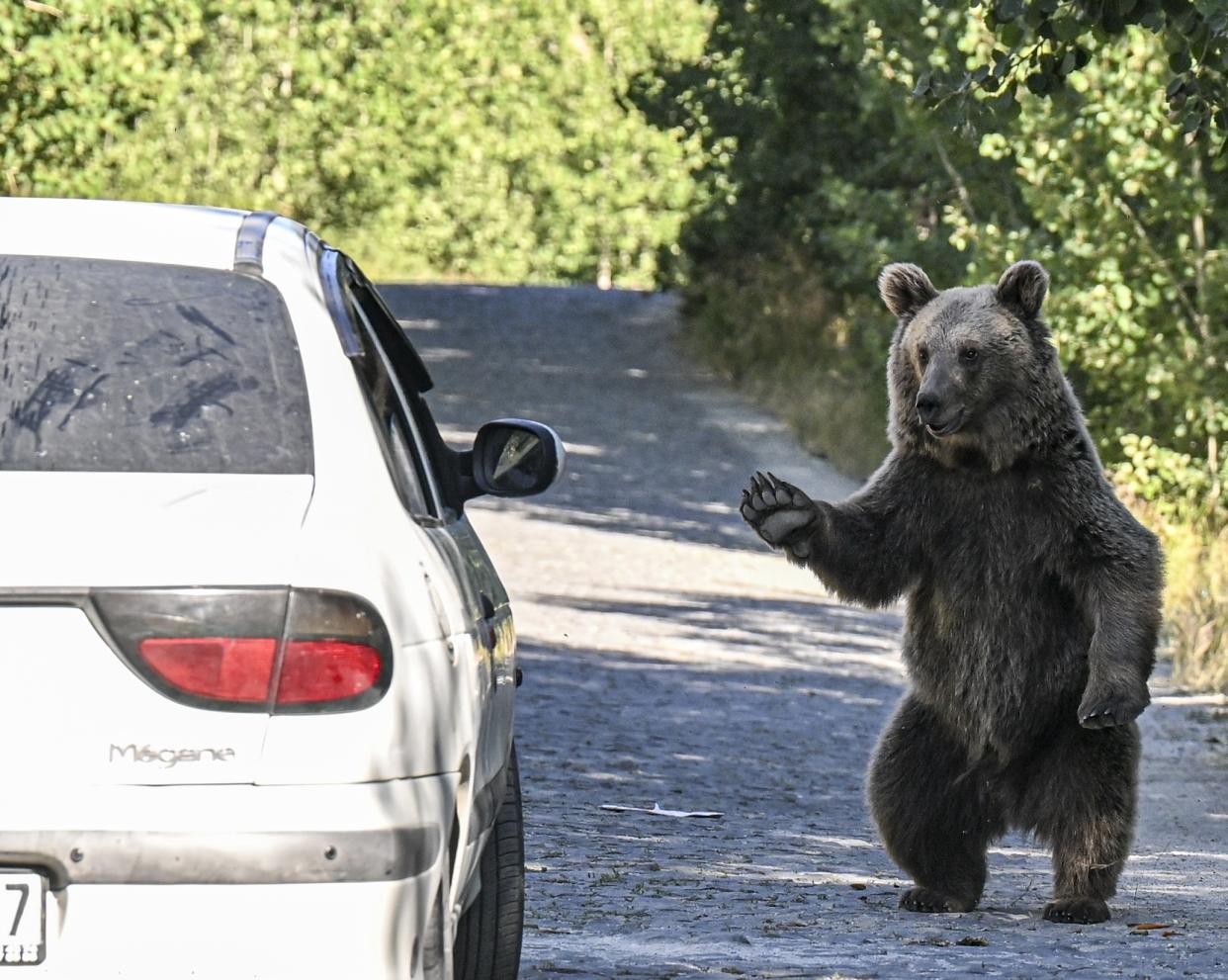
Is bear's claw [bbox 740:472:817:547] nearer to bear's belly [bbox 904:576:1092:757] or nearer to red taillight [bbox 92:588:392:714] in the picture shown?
bear's belly [bbox 904:576:1092:757]

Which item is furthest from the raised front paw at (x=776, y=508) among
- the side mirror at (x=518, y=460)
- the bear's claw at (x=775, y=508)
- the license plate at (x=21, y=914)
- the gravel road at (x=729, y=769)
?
the license plate at (x=21, y=914)

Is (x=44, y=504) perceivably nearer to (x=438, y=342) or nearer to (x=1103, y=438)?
(x=1103, y=438)

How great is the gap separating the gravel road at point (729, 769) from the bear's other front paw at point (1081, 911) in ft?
0.21

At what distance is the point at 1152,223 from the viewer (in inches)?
630

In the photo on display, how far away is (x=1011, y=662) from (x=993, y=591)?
22 cm

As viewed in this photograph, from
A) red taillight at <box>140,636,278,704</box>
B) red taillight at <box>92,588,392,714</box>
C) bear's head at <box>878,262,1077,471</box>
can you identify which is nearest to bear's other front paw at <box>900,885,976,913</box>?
bear's head at <box>878,262,1077,471</box>

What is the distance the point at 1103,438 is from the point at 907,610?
1012 centimetres

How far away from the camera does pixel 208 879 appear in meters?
3.38

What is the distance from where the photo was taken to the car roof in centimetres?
420

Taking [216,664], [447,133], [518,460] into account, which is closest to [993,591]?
[518,460]

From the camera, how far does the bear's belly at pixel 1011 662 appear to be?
6621 millimetres

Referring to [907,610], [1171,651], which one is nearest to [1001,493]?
[907,610]

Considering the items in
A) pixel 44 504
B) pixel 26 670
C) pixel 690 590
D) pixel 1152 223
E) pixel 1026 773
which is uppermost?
pixel 1152 223

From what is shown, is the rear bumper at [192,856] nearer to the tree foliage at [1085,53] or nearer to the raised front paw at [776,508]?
the raised front paw at [776,508]
